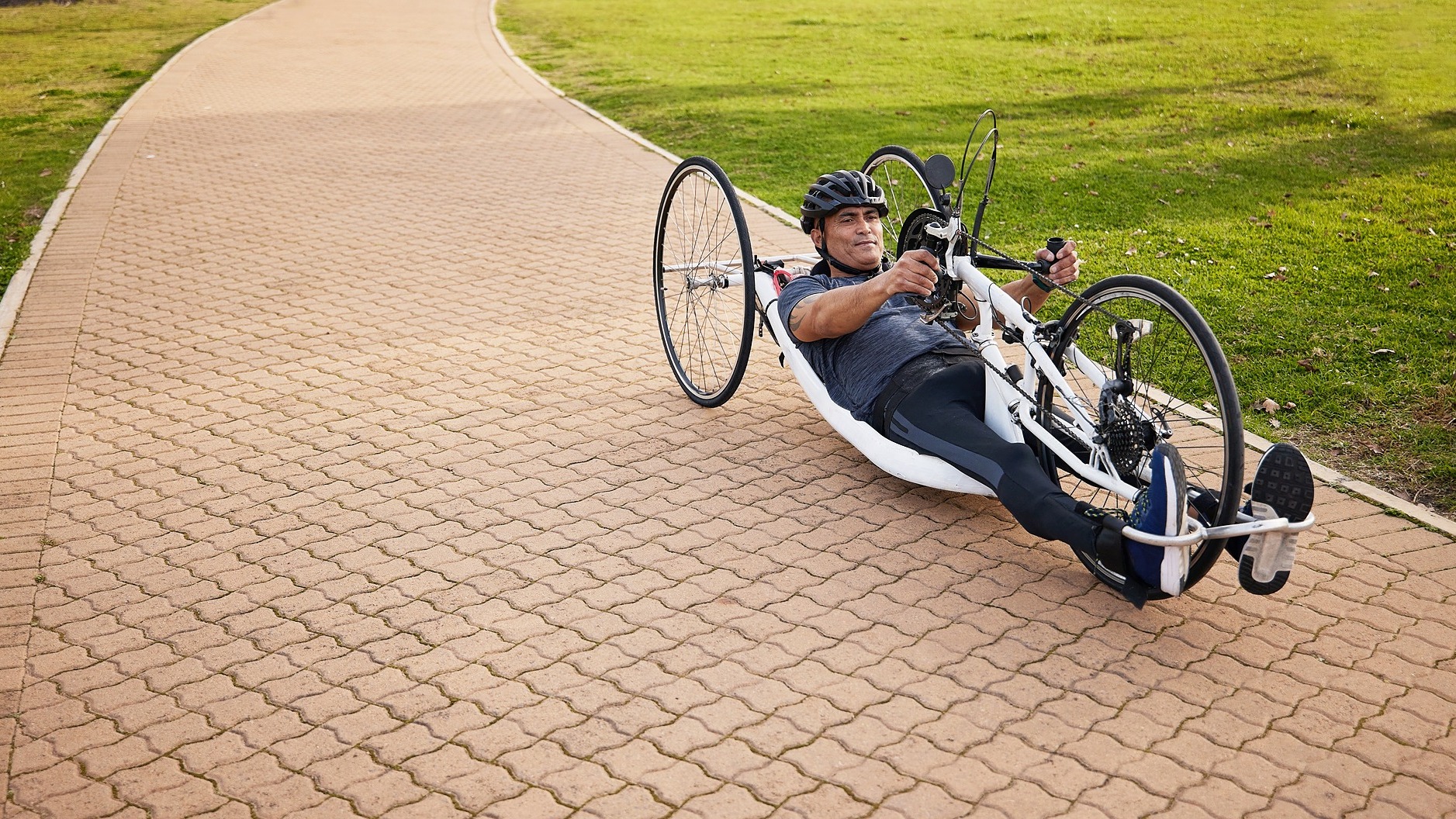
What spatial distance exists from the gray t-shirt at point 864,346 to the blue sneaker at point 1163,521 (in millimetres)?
1209

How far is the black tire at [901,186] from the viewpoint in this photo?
183 inches

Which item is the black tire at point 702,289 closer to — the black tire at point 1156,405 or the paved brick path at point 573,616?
the paved brick path at point 573,616

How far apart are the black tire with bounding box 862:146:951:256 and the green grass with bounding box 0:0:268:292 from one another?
5.90 m

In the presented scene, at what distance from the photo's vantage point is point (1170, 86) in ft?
45.9

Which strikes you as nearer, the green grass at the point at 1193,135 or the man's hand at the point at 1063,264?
the man's hand at the point at 1063,264

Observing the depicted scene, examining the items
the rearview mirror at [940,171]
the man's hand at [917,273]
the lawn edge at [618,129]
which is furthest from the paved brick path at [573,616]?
the lawn edge at [618,129]

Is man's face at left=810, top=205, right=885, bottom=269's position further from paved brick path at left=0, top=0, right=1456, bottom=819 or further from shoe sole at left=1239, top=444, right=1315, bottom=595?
shoe sole at left=1239, top=444, right=1315, bottom=595

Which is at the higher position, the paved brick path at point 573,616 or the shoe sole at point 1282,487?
the shoe sole at point 1282,487

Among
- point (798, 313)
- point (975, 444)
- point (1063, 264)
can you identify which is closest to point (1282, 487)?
point (975, 444)

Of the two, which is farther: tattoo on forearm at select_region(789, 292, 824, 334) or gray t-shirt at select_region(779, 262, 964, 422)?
tattoo on forearm at select_region(789, 292, 824, 334)

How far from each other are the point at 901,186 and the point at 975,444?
5.78 meters

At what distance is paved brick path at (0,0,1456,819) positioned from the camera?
3.22 meters

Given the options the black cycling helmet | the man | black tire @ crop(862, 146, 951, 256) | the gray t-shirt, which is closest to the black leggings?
the man

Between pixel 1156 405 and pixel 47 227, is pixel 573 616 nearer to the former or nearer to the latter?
pixel 1156 405
